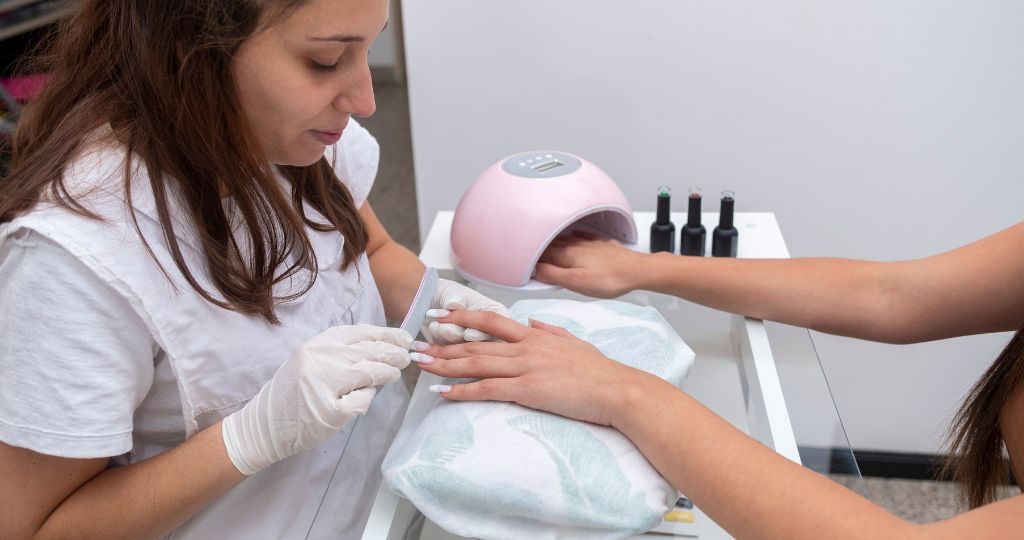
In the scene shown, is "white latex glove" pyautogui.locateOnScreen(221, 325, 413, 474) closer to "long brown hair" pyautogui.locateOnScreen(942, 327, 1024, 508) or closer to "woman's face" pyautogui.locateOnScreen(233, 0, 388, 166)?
"woman's face" pyautogui.locateOnScreen(233, 0, 388, 166)

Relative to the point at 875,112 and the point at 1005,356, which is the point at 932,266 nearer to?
the point at 1005,356

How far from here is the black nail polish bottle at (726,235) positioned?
4.03ft

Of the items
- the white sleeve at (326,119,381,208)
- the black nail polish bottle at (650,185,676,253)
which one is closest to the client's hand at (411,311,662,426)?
the white sleeve at (326,119,381,208)

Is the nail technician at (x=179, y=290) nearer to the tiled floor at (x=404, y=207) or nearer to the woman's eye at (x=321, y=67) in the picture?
the woman's eye at (x=321, y=67)

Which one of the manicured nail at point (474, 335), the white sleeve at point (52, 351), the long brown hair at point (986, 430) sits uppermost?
the white sleeve at point (52, 351)

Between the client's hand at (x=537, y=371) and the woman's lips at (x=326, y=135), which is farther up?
the woman's lips at (x=326, y=135)

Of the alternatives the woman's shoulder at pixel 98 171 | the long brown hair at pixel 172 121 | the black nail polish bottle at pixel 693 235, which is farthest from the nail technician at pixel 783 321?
the woman's shoulder at pixel 98 171

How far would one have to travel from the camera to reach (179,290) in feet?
2.55

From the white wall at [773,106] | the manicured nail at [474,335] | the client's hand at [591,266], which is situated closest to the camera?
the manicured nail at [474,335]

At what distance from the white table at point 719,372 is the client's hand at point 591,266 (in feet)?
0.08

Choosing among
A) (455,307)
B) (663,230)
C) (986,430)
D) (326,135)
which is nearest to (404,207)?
(663,230)

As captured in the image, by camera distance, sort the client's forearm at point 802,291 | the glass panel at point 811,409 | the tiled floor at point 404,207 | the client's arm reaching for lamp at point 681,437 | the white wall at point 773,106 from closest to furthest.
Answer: the client's arm reaching for lamp at point 681,437
the glass panel at point 811,409
the client's forearm at point 802,291
the white wall at point 773,106
the tiled floor at point 404,207

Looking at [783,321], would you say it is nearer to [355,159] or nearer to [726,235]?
[726,235]

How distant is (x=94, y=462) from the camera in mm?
768
